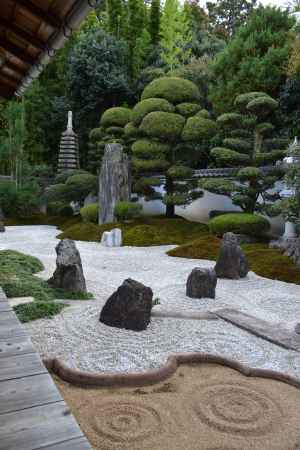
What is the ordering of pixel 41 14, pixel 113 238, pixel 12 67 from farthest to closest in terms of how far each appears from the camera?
pixel 113 238, pixel 12 67, pixel 41 14

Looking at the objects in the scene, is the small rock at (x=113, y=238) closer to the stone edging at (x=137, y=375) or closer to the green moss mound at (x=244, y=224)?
the green moss mound at (x=244, y=224)

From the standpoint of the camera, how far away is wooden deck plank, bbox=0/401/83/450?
1.36m

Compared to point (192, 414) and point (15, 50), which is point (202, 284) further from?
point (15, 50)

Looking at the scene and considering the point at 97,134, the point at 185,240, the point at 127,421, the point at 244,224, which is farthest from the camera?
the point at 97,134

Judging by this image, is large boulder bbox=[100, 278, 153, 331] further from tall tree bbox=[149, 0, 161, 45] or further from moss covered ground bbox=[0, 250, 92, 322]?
tall tree bbox=[149, 0, 161, 45]

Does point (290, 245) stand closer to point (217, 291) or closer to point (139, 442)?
point (217, 291)

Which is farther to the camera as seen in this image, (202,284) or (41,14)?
(202,284)

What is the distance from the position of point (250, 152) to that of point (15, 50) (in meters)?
8.40

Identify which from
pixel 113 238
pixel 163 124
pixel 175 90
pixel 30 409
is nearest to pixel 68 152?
pixel 175 90

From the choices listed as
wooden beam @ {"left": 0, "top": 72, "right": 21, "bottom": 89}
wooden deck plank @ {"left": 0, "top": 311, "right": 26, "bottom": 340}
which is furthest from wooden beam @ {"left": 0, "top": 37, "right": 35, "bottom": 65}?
wooden deck plank @ {"left": 0, "top": 311, "right": 26, "bottom": 340}

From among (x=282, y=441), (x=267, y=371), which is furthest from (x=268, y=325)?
(x=282, y=441)

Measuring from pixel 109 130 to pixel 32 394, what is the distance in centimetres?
1409

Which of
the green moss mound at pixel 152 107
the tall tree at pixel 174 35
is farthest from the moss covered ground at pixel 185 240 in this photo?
the tall tree at pixel 174 35

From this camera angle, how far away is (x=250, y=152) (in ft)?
36.0
